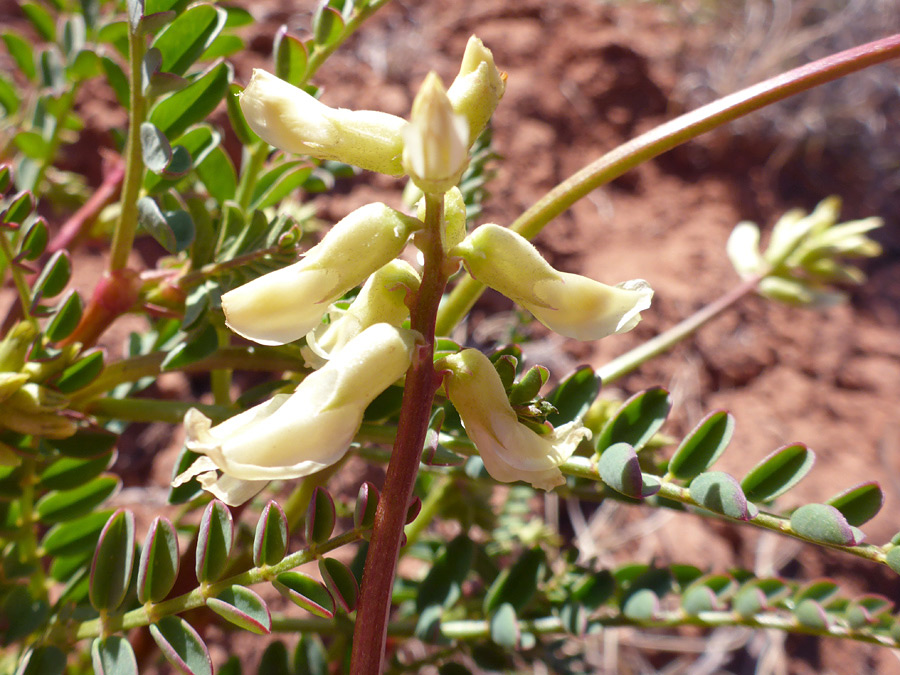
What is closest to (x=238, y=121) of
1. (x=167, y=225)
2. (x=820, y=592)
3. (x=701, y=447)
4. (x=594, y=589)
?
(x=167, y=225)

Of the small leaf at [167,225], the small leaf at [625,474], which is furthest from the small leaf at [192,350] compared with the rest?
the small leaf at [625,474]

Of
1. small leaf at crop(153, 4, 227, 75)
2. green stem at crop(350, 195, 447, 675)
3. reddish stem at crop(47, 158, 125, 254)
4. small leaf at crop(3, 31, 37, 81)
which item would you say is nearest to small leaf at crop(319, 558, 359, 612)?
green stem at crop(350, 195, 447, 675)

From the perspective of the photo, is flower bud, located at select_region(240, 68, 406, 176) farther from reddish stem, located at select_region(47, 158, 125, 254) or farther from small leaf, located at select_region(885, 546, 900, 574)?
reddish stem, located at select_region(47, 158, 125, 254)

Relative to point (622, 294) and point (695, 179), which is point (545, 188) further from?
point (622, 294)

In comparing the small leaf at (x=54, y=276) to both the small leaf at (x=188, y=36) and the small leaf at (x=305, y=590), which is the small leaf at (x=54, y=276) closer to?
the small leaf at (x=188, y=36)

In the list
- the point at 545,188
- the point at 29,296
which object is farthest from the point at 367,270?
the point at 545,188

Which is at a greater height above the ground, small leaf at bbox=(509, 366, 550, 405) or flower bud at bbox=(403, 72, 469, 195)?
flower bud at bbox=(403, 72, 469, 195)

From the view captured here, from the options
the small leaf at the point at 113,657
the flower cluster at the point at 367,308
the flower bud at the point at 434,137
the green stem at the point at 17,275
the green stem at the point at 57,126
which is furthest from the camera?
the green stem at the point at 57,126
